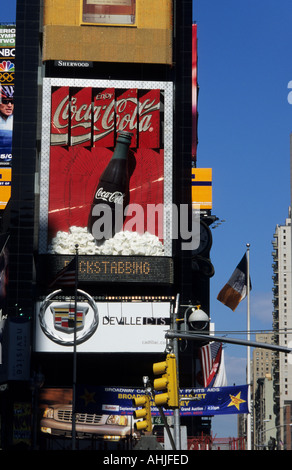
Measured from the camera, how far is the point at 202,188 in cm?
8762

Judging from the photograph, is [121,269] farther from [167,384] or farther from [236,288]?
[167,384]

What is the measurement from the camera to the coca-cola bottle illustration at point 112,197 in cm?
6881

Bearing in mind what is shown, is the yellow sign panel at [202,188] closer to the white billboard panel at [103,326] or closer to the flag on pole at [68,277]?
the white billboard panel at [103,326]

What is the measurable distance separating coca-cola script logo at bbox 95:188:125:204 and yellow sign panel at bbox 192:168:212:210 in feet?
60.3

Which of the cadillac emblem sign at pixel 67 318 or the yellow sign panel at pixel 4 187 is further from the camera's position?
the yellow sign panel at pixel 4 187

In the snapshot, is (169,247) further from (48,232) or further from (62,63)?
(62,63)

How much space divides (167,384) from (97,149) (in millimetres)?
41444

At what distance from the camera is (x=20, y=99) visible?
70688 mm

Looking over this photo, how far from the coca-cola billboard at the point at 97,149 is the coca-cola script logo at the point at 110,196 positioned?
43cm

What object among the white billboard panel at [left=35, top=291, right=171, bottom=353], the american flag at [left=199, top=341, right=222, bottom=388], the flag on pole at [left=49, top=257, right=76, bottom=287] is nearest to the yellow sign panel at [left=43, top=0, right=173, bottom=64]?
the flag on pole at [left=49, top=257, right=76, bottom=287]

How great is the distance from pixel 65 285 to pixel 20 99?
16.8 m

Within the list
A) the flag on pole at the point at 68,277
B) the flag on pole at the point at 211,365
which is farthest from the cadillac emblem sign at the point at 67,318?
the flag on pole at the point at 211,365

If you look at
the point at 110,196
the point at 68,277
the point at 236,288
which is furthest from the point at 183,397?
the point at 110,196
